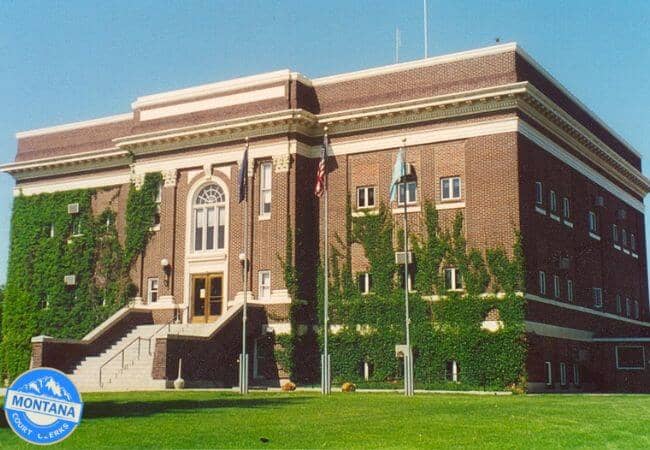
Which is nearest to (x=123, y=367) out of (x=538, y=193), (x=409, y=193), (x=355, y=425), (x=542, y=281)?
(x=409, y=193)

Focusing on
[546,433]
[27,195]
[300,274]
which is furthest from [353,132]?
[546,433]

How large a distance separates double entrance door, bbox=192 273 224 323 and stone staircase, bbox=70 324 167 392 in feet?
6.30

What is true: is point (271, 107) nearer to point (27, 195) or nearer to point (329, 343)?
point (329, 343)

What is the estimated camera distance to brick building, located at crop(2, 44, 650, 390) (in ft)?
110

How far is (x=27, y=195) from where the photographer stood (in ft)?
148

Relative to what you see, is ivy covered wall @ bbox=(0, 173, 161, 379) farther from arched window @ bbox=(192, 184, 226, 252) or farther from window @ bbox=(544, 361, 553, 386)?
window @ bbox=(544, 361, 553, 386)

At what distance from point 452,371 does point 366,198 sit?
25.8ft

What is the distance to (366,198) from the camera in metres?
36.3

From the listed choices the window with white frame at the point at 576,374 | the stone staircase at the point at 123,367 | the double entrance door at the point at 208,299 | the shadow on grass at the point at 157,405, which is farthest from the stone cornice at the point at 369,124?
the shadow on grass at the point at 157,405

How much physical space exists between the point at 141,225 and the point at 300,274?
329 inches

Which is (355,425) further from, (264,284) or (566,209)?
(566,209)

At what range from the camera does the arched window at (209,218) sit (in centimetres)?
3847

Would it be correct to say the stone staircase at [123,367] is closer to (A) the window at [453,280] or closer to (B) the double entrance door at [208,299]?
(B) the double entrance door at [208,299]

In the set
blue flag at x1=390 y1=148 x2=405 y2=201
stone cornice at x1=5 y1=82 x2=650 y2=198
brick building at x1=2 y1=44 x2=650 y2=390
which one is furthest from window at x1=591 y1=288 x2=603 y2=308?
blue flag at x1=390 y1=148 x2=405 y2=201
